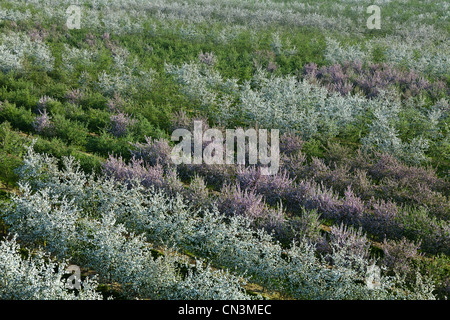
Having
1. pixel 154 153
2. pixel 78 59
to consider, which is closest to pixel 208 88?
pixel 154 153

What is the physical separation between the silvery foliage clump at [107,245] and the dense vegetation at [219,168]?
28 millimetres

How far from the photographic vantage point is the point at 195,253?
5383 mm

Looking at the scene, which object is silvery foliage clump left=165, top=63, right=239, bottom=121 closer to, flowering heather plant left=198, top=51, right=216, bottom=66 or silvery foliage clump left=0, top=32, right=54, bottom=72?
flowering heather plant left=198, top=51, right=216, bottom=66

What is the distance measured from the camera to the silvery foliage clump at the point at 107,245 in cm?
439

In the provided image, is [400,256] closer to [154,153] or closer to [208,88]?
[154,153]

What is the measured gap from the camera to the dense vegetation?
4699 mm

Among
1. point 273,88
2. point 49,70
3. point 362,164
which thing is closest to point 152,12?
point 49,70

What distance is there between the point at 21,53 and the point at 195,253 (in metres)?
11.1

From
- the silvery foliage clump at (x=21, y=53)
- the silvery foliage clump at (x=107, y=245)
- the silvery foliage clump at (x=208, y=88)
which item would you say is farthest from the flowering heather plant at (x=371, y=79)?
the silvery foliage clump at (x=21, y=53)

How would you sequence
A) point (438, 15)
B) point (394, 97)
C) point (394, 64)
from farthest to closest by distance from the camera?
point (438, 15) < point (394, 64) < point (394, 97)
